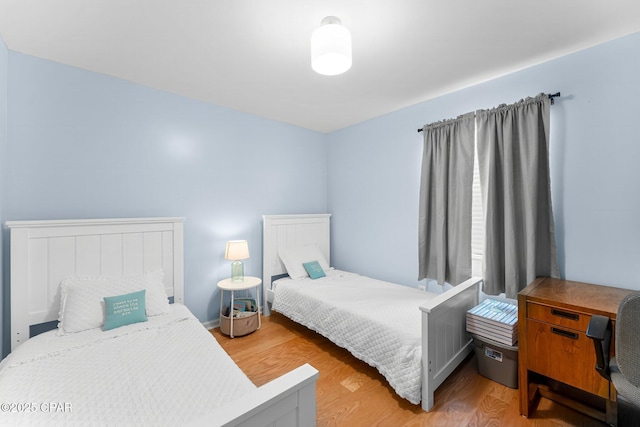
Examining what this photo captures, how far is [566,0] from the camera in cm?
147

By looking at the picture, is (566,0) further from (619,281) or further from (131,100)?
(131,100)

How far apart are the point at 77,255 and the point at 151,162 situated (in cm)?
97

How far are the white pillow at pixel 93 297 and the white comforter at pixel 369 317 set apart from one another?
4.08 feet

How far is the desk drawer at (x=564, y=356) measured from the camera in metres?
1.50

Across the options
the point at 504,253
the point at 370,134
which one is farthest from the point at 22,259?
the point at 504,253

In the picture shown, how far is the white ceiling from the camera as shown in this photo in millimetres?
1523

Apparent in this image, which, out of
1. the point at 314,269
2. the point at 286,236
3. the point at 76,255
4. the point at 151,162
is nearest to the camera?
the point at 76,255

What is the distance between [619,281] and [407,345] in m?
1.51

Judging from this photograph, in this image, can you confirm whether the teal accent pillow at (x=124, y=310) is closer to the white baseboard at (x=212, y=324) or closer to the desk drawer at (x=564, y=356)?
the white baseboard at (x=212, y=324)

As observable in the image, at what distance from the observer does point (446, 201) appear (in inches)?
105

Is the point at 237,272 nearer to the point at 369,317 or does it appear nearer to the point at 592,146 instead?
the point at 369,317

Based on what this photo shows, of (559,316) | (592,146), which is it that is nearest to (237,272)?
(559,316)

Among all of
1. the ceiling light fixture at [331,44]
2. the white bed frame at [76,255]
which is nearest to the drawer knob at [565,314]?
the ceiling light fixture at [331,44]

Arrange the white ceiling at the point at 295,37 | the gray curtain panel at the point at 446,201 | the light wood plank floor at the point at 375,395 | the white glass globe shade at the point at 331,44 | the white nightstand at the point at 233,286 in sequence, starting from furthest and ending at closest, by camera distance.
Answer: the white nightstand at the point at 233,286 → the gray curtain panel at the point at 446,201 → the light wood plank floor at the point at 375,395 → the white ceiling at the point at 295,37 → the white glass globe shade at the point at 331,44
